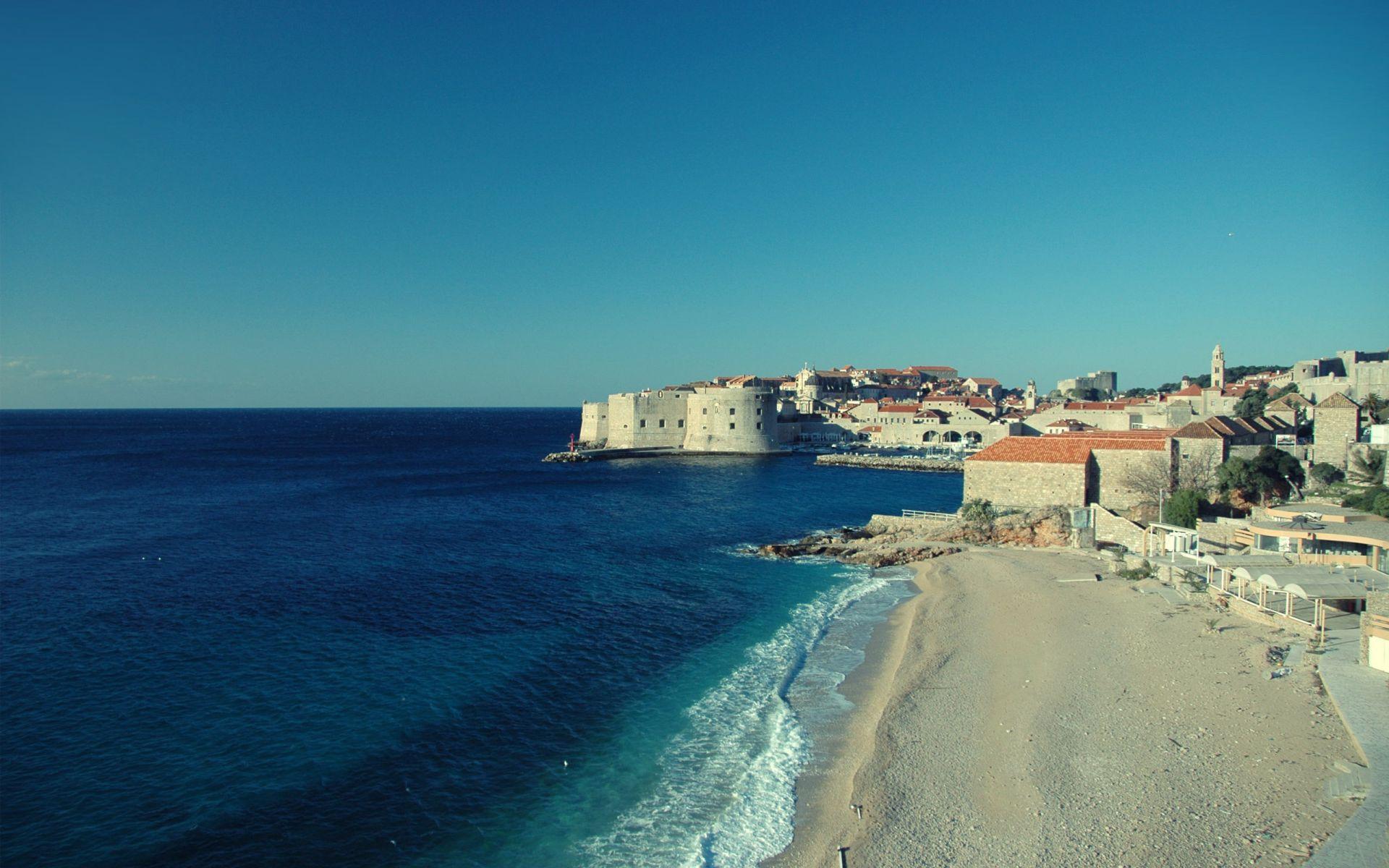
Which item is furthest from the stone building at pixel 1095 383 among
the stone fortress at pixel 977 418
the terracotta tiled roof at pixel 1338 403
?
the terracotta tiled roof at pixel 1338 403

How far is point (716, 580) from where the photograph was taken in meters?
19.1

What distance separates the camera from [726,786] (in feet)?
29.6

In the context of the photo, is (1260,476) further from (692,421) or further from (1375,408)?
(692,421)

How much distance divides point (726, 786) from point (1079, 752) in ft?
13.6

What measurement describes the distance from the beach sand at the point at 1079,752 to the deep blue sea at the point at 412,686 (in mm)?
932

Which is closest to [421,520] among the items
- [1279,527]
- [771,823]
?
[771,823]

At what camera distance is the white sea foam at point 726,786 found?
780cm

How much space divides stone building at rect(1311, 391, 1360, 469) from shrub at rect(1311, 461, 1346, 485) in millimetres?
840

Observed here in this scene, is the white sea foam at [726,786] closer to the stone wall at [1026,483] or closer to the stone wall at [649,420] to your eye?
the stone wall at [1026,483]

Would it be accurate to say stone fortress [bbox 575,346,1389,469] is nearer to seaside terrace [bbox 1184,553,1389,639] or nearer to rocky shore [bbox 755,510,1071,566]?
rocky shore [bbox 755,510,1071,566]

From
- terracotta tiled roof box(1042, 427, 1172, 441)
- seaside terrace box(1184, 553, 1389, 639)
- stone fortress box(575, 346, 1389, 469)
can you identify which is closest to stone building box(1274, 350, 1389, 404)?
stone fortress box(575, 346, 1389, 469)

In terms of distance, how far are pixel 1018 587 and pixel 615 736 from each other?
10.1m

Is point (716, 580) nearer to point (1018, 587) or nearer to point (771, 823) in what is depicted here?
point (1018, 587)

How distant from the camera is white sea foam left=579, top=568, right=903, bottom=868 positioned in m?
7.80
